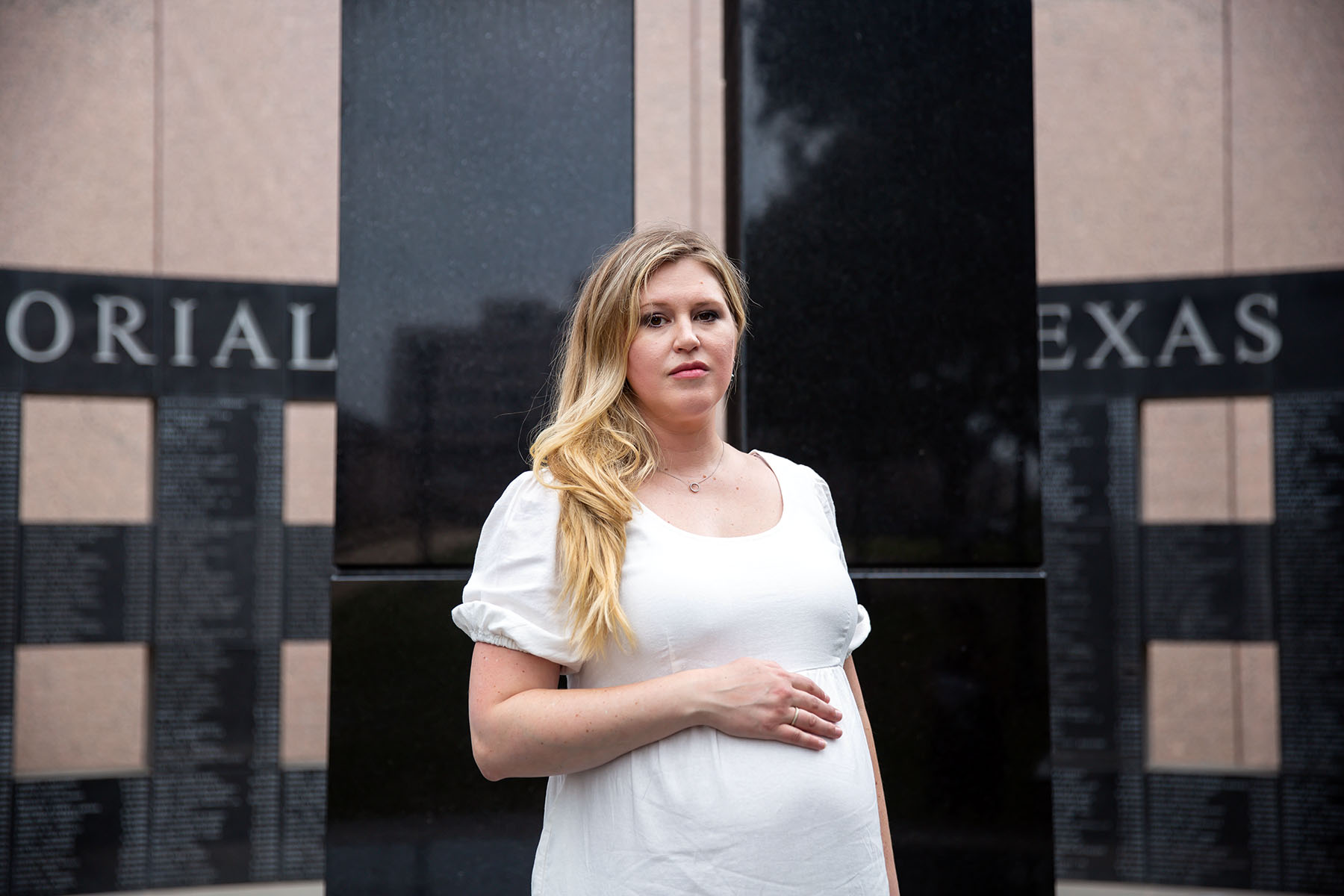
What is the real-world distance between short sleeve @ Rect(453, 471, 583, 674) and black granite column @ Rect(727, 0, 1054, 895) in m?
1.21

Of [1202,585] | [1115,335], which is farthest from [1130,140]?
[1202,585]

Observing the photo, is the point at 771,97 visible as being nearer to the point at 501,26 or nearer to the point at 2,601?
the point at 501,26

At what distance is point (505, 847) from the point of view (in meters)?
2.70

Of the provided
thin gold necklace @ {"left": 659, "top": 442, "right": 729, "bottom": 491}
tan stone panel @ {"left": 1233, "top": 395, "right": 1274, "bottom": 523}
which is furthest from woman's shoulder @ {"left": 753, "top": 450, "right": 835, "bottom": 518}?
tan stone panel @ {"left": 1233, "top": 395, "right": 1274, "bottom": 523}

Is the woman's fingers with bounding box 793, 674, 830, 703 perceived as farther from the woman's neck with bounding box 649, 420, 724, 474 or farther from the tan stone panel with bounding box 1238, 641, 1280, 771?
the tan stone panel with bounding box 1238, 641, 1280, 771

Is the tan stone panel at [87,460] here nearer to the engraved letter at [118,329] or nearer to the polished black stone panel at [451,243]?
the engraved letter at [118,329]

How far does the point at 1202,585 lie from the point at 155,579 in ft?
18.0

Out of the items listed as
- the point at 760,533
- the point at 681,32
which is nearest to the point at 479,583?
the point at 760,533

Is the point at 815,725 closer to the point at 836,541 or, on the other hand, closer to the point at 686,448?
the point at 836,541

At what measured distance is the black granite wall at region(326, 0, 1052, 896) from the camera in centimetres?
271

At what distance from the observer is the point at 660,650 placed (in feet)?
5.34

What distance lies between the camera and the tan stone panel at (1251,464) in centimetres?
656

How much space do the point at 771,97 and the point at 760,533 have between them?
4.99ft

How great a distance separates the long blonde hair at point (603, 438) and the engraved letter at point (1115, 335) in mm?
4843
